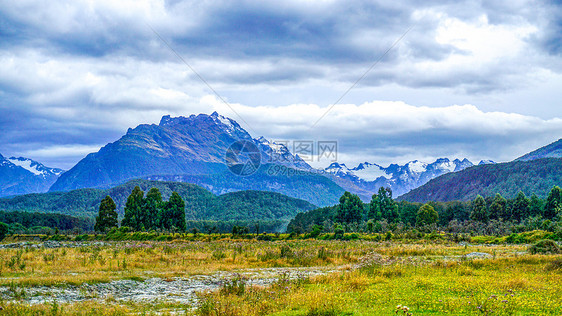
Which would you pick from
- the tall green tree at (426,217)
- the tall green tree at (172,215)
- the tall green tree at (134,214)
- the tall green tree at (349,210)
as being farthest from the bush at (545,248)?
the tall green tree at (134,214)

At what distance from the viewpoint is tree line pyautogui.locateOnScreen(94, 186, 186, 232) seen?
96.6 m

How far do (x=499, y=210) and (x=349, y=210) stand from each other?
38735mm

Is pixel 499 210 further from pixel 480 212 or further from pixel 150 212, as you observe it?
pixel 150 212

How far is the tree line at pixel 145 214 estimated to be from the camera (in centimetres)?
9662

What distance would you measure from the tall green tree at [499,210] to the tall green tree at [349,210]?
114ft

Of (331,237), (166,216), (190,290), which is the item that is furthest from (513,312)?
(166,216)

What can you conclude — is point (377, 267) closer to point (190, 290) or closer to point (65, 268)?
point (190, 290)

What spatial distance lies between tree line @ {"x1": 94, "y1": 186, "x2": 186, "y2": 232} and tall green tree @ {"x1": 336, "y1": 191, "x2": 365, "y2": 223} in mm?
44254

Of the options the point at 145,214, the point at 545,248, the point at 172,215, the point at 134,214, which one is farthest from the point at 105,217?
the point at 545,248

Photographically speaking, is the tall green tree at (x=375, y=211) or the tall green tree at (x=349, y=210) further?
the tall green tree at (x=349, y=210)

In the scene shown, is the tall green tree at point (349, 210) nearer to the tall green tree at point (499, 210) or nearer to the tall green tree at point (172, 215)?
the tall green tree at point (499, 210)

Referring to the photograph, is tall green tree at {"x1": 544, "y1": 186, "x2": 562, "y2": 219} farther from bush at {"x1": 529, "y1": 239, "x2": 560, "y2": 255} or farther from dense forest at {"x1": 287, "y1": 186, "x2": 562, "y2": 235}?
bush at {"x1": 529, "y1": 239, "x2": 560, "y2": 255}

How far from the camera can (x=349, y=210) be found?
11700 centimetres

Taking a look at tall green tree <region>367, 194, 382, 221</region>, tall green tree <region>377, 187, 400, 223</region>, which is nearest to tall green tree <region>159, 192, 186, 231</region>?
tall green tree <region>367, 194, 382, 221</region>
